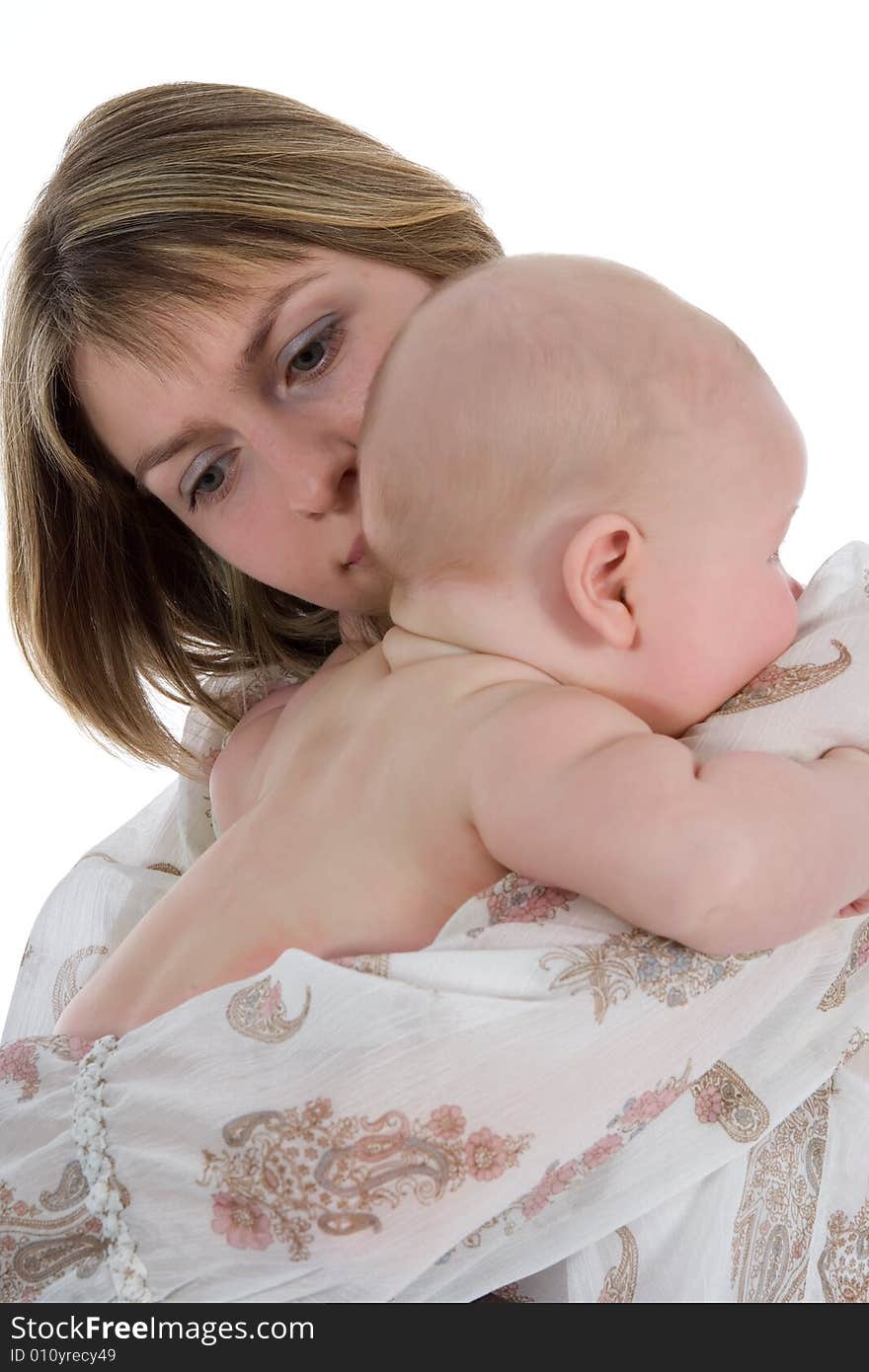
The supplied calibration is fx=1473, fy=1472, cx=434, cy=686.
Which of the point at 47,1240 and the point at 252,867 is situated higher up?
the point at 252,867

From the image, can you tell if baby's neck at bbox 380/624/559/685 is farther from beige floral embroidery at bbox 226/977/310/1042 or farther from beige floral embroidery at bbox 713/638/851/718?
beige floral embroidery at bbox 226/977/310/1042

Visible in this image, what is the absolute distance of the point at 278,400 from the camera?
1.45 m

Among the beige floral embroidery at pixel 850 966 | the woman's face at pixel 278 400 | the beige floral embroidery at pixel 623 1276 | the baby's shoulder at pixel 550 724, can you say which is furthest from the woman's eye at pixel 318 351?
the beige floral embroidery at pixel 623 1276

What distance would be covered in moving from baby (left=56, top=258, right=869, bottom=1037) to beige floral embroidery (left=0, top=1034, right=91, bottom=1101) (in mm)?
43

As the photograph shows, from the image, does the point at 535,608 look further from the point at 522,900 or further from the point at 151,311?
the point at 151,311

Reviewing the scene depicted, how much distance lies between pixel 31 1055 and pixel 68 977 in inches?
12.4

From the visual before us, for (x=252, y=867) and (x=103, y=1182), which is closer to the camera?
(x=103, y=1182)

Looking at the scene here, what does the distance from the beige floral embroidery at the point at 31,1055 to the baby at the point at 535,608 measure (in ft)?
0.14

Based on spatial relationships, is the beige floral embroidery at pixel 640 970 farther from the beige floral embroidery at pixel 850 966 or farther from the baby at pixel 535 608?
the beige floral embroidery at pixel 850 966

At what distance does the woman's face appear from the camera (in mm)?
1439

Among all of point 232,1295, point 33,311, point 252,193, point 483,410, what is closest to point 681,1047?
point 232,1295

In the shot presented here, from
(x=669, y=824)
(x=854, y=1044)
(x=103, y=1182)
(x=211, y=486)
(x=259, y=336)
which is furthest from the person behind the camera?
(x=211, y=486)

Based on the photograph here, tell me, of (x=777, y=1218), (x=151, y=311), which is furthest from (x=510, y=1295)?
(x=151, y=311)

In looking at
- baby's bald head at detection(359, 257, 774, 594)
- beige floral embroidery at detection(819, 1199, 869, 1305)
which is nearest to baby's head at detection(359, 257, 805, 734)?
baby's bald head at detection(359, 257, 774, 594)
